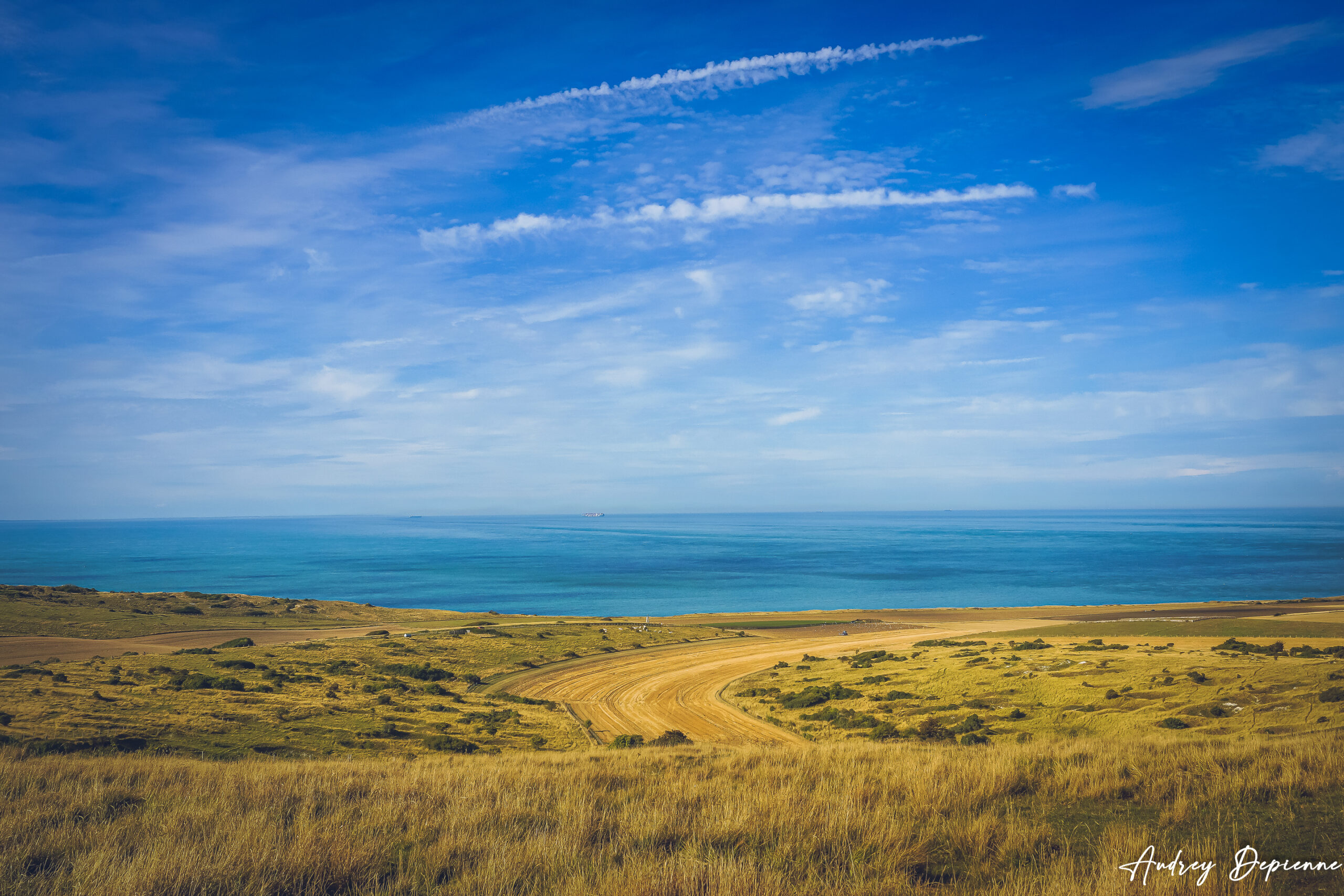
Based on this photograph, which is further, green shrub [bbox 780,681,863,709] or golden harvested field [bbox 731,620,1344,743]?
green shrub [bbox 780,681,863,709]

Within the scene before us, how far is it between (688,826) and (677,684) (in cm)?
3017

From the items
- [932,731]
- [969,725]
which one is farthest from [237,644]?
[969,725]

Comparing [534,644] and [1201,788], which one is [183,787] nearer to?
[1201,788]

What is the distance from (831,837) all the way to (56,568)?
536 feet

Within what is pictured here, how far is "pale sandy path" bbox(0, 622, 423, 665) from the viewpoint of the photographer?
3575 centimetres

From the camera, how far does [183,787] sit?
30.2ft

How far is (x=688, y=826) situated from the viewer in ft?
23.2

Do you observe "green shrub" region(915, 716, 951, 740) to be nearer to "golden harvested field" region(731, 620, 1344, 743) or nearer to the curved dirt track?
"golden harvested field" region(731, 620, 1344, 743)

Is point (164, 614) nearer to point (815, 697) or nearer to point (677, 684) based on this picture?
point (677, 684)

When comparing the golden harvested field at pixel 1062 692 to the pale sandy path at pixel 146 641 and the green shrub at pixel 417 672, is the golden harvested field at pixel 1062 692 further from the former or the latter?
the pale sandy path at pixel 146 641

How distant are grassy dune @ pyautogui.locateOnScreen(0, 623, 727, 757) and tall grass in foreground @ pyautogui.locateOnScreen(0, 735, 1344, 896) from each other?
965cm

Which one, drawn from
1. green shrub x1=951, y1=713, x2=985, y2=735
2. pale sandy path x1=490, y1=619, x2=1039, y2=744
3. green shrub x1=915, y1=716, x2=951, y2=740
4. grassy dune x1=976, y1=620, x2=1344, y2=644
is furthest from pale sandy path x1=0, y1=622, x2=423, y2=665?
grassy dune x1=976, y1=620, x2=1344, y2=644

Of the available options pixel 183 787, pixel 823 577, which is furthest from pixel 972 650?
pixel 823 577

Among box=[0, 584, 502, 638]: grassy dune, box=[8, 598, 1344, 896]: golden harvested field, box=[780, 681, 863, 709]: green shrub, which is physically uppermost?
box=[8, 598, 1344, 896]: golden harvested field
